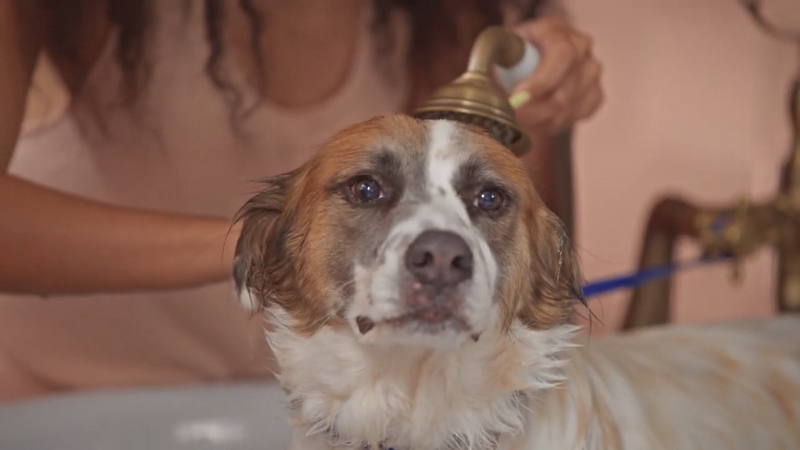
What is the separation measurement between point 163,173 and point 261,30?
1.05 feet

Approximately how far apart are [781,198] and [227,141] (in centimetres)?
110

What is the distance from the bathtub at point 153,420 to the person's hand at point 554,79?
665 millimetres

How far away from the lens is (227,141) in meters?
1.44

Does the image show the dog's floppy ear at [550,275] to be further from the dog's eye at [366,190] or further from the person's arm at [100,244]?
the person's arm at [100,244]

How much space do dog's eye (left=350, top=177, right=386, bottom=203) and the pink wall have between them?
2.91ft

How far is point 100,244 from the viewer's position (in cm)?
105

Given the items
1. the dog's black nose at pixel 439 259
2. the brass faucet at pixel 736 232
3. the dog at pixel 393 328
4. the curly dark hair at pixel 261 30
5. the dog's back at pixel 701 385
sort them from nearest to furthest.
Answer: the dog's black nose at pixel 439 259
the dog at pixel 393 328
the dog's back at pixel 701 385
the curly dark hair at pixel 261 30
the brass faucet at pixel 736 232

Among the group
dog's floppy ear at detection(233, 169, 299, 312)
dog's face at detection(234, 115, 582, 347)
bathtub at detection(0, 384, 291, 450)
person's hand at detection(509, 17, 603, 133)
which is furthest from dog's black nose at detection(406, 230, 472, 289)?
bathtub at detection(0, 384, 291, 450)

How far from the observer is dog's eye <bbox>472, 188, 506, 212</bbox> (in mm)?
828

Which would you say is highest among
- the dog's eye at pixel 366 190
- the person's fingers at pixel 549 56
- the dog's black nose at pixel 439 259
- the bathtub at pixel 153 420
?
the person's fingers at pixel 549 56

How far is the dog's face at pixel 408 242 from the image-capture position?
706 millimetres

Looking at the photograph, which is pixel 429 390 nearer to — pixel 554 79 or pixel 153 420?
pixel 554 79

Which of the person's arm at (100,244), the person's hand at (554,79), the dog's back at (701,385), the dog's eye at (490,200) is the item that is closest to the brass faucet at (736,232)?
the dog's back at (701,385)

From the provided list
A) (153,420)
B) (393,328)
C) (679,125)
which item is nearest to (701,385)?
(393,328)
